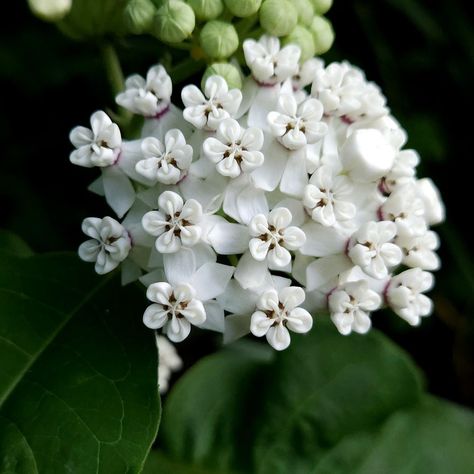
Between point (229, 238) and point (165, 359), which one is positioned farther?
point (165, 359)

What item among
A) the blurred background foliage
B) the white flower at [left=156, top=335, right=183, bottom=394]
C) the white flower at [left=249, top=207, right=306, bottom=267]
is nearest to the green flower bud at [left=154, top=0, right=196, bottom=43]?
the white flower at [left=249, top=207, right=306, bottom=267]

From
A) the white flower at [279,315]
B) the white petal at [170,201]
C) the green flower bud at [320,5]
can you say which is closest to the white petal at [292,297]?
the white flower at [279,315]

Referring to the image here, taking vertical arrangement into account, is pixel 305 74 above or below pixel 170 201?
above

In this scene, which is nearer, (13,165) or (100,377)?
(100,377)

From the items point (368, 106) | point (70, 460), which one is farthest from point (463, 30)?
point (70, 460)

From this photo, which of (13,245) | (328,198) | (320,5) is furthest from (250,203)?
(13,245)

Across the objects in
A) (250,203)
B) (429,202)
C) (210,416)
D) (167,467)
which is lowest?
(167,467)

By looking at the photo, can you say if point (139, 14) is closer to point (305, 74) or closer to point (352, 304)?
point (305, 74)

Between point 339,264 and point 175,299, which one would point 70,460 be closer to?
point 175,299
